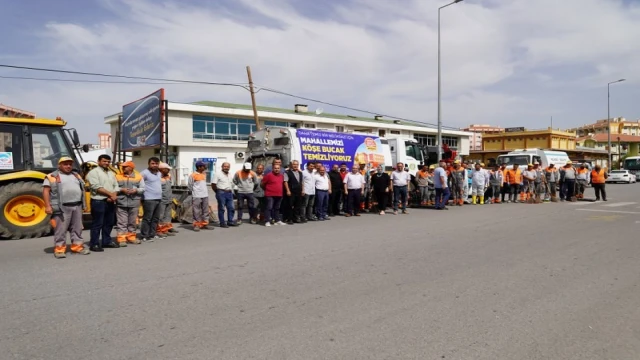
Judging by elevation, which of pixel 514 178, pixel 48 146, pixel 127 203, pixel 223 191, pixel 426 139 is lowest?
pixel 127 203

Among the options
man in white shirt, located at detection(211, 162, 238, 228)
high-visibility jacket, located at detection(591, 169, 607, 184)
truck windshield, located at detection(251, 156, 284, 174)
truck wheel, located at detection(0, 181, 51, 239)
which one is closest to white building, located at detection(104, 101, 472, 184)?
truck windshield, located at detection(251, 156, 284, 174)

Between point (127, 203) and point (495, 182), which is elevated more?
point (495, 182)

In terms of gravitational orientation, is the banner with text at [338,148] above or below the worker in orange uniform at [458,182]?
above

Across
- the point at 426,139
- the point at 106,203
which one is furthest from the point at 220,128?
the point at 426,139

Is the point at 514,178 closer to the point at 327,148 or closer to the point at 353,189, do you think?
the point at 327,148

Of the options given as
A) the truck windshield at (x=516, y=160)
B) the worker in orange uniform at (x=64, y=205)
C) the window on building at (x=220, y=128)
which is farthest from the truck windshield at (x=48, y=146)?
the window on building at (x=220, y=128)

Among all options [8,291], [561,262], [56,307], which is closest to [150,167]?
[8,291]

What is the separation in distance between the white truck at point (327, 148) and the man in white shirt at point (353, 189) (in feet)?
5.77

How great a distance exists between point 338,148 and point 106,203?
894 cm

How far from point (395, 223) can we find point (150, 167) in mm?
6051

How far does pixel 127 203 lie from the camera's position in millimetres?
8031

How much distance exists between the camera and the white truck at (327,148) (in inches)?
552

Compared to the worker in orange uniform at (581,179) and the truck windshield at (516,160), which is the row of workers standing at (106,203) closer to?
the worker in orange uniform at (581,179)

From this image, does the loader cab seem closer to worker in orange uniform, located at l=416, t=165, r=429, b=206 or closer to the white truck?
the white truck
